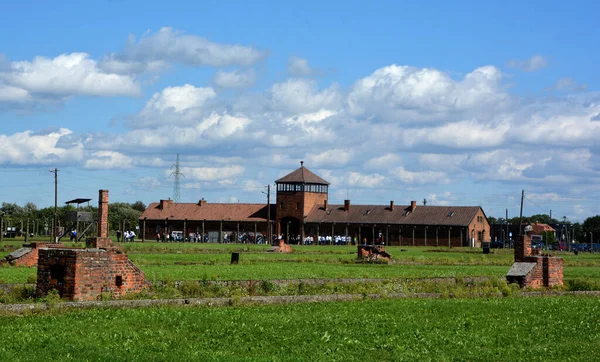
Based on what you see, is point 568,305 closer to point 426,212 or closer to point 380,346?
point 380,346

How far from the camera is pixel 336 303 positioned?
2023 centimetres

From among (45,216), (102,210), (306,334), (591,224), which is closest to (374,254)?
(102,210)

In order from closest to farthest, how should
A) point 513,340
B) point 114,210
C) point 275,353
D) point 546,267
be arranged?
point 275,353, point 513,340, point 546,267, point 114,210

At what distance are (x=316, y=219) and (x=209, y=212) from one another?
13662 millimetres

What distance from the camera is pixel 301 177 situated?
97250 mm

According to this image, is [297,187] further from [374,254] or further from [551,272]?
[551,272]

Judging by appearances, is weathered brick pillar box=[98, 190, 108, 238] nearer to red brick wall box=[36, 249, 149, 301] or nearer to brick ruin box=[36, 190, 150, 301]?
brick ruin box=[36, 190, 150, 301]

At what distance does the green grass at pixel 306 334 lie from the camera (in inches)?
517

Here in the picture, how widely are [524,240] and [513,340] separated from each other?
14.6m

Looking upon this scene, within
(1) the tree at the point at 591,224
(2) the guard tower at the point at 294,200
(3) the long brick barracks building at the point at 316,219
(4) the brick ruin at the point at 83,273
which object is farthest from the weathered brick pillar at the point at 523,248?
(1) the tree at the point at 591,224

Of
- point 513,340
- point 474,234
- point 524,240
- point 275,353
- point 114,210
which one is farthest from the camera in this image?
point 114,210

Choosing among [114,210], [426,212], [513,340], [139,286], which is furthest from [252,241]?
[513,340]

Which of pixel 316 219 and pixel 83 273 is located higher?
pixel 316 219

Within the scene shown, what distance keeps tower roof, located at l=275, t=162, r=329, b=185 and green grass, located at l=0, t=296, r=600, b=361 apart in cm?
7772
